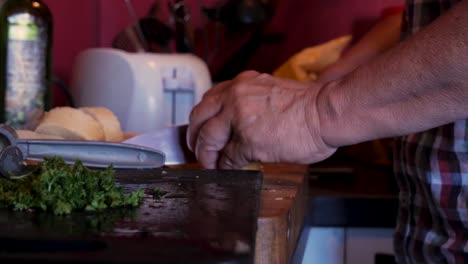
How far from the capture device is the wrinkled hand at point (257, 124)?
700 mm

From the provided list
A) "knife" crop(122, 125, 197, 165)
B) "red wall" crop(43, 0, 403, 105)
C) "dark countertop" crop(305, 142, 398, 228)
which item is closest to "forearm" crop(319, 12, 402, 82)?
"dark countertop" crop(305, 142, 398, 228)

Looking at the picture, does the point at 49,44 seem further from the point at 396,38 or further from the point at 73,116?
the point at 396,38

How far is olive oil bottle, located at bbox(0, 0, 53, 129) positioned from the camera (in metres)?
1.03

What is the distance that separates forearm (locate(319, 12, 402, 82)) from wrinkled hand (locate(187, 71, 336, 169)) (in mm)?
346

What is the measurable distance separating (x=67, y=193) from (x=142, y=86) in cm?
74

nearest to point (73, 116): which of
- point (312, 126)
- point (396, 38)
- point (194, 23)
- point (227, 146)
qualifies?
point (227, 146)

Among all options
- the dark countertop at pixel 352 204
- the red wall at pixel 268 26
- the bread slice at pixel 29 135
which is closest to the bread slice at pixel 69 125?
the bread slice at pixel 29 135

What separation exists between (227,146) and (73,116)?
199 millimetres

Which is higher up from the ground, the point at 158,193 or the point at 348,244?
the point at 158,193

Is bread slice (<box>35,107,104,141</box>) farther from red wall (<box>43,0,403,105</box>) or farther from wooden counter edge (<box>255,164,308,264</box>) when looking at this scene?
red wall (<box>43,0,403,105</box>)

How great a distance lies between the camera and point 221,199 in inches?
21.1

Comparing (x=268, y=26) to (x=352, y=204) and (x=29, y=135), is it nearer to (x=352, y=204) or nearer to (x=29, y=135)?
(x=352, y=204)

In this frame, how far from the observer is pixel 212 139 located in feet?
2.52

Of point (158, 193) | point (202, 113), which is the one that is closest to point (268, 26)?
point (202, 113)
